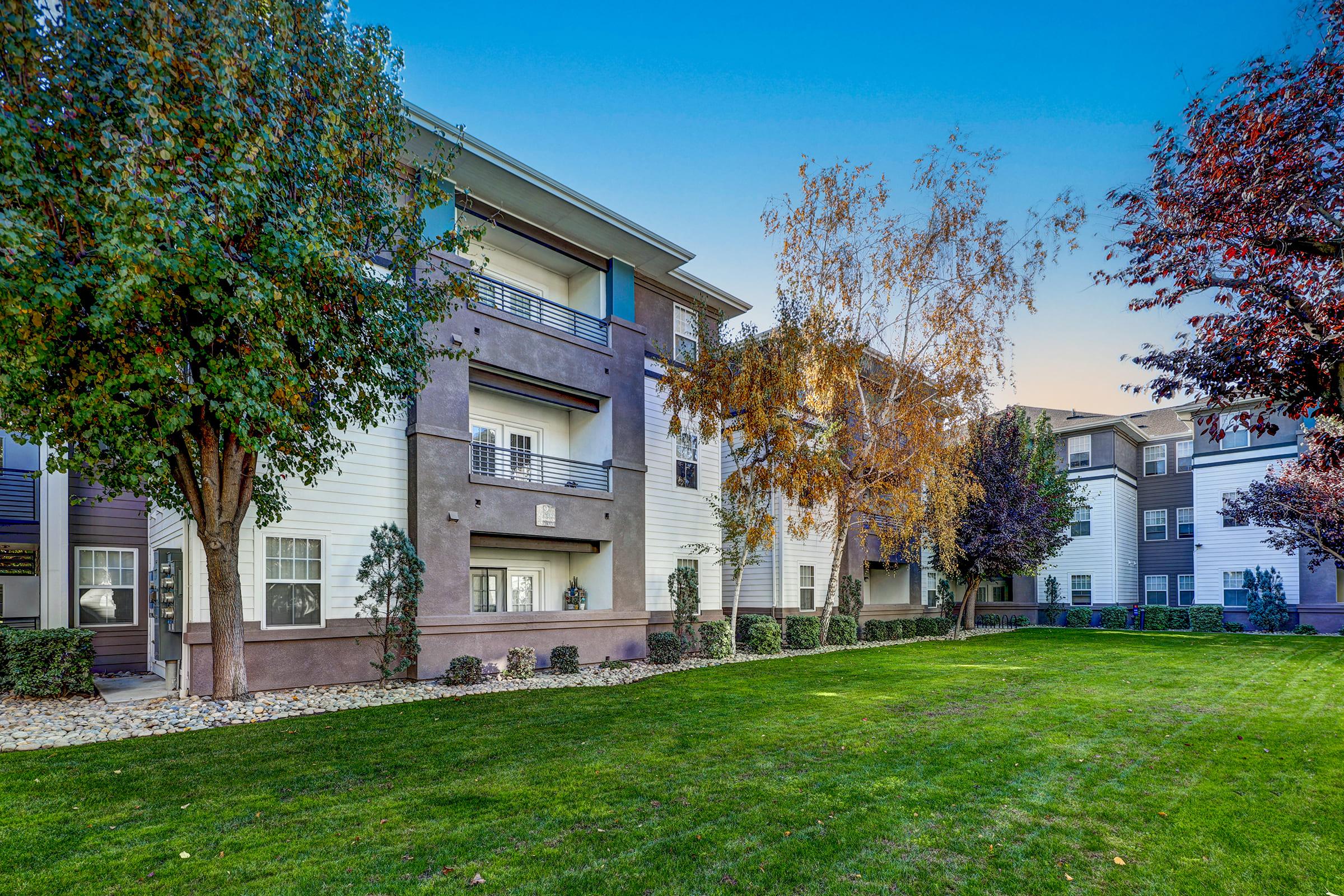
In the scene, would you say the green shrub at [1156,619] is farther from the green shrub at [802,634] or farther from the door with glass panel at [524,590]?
the door with glass panel at [524,590]

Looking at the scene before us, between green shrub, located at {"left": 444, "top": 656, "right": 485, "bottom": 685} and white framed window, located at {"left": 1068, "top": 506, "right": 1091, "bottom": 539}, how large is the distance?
31.0m

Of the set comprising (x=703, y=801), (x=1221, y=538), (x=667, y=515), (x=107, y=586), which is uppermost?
(x=667, y=515)

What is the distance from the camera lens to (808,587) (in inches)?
906

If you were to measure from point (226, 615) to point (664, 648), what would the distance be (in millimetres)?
8931

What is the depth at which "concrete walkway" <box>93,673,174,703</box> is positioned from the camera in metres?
11.2

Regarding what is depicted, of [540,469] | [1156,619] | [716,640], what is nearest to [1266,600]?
[1156,619]

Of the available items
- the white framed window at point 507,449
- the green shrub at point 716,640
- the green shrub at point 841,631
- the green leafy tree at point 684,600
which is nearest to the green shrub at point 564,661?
the green leafy tree at point 684,600

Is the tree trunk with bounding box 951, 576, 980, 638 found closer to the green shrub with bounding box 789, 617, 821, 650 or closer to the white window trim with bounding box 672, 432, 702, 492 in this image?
the green shrub with bounding box 789, 617, 821, 650

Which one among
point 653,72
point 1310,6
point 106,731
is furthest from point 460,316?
point 1310,6

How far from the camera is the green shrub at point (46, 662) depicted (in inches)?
435

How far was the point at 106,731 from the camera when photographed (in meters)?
8.71

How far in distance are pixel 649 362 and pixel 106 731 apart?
1309 cm

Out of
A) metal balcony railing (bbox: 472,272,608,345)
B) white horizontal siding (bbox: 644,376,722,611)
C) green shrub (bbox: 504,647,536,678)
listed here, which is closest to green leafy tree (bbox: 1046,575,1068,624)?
white horizontal siding (bbox: 644,376,722,611)

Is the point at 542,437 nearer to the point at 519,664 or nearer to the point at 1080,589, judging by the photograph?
the point at 519,664
